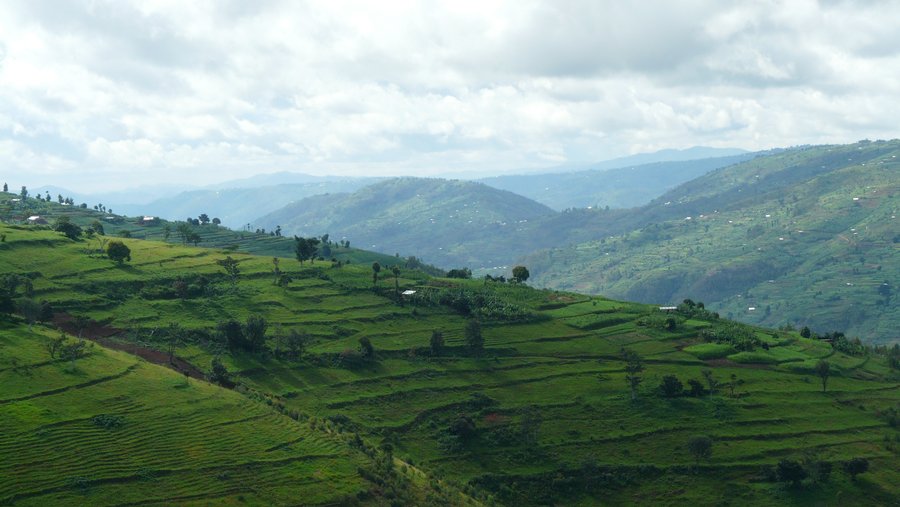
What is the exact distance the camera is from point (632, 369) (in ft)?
450

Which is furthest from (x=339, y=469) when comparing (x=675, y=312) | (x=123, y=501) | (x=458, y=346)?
(x=675, y=312)

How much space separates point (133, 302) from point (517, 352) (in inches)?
3080

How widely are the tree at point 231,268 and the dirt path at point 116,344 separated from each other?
38.5m

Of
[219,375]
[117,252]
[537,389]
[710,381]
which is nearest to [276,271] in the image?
[117,252]

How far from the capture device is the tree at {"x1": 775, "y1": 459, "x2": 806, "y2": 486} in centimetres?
11056

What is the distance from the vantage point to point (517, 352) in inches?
5901

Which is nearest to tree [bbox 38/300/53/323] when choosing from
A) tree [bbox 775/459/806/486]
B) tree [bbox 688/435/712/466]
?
tree [bbox 688/435/712/466]

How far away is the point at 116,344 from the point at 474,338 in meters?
65.4

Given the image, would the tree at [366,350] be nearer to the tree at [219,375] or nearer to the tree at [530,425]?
the tree at [219,375]

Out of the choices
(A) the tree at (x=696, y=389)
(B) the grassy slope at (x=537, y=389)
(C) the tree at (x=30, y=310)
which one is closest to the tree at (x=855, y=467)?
(B) the grassy slope at (x=537, y=389)

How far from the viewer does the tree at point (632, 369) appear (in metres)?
133

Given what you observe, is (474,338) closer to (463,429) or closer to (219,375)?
(463,429)

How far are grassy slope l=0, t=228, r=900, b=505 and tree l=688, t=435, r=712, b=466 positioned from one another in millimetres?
2102

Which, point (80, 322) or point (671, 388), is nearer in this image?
point (671, 388)
